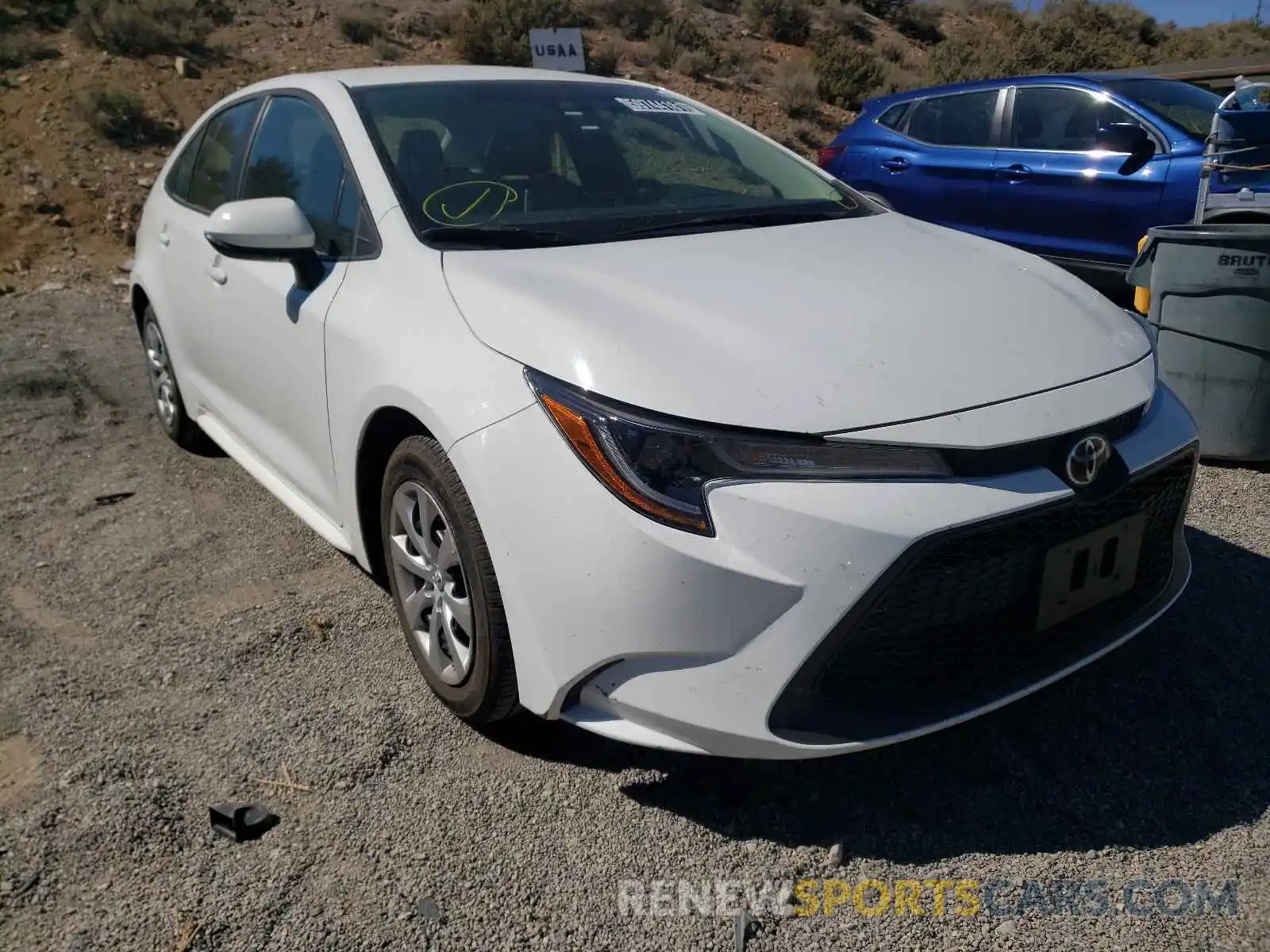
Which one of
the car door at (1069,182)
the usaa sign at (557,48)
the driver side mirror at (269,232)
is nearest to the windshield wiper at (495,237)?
the driver side mirror at (269,232)

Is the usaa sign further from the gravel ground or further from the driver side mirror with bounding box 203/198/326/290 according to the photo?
the gravel ground

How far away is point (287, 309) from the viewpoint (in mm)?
2986

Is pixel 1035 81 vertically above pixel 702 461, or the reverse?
pixel 1035 81

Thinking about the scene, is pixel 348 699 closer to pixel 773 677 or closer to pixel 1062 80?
pixel 773 677

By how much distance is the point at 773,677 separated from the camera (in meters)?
1.96

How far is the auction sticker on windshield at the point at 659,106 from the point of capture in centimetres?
356

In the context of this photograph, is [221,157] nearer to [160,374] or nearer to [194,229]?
[194,229]

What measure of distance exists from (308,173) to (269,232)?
50 centimetres

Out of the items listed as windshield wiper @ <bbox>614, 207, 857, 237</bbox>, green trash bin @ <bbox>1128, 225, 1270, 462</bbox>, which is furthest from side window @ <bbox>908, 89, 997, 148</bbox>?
windshield wiper @ <bbox>614, 207, 857, 237</bbox>

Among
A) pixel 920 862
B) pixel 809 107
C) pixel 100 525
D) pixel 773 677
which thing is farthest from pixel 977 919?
pixel 809 107

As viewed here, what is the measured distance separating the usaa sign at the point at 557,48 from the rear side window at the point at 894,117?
2.41 m

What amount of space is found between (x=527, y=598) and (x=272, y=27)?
17.7 metres

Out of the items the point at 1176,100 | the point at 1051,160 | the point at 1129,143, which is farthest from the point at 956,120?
the point at 1129,143

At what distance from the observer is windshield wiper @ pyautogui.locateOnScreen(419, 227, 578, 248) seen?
2.62 meters
